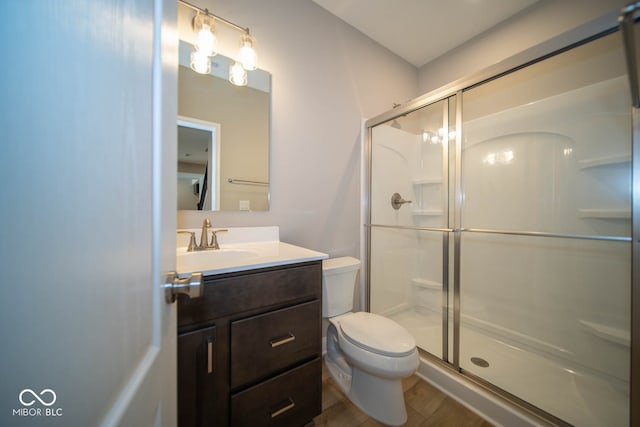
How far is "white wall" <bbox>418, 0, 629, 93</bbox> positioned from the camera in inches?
56.0

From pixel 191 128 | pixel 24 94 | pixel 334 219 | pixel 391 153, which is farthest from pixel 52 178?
pixel 391 153

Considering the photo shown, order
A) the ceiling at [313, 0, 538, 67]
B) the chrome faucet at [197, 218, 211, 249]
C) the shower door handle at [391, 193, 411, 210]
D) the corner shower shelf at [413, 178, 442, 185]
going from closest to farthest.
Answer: the chrome faucet at [197, 218, 211, 249] < the ceiling at [313, 0, 538, 67] < the corner shower shelf at [413, 178, 442, 185] < the shower door handle at [391, 193, 411, 210]

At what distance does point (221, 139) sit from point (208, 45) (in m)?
0.47

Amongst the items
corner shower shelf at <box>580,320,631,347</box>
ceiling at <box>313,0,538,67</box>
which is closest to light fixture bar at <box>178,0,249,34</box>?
ceiling at <box>313,0,538,67</box>

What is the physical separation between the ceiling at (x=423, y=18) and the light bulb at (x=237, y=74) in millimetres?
841

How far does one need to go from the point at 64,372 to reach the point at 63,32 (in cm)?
28

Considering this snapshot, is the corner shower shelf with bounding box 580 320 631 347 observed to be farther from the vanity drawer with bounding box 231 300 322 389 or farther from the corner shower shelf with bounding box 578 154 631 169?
the vanity drawer with bounding box 231 300 322 389

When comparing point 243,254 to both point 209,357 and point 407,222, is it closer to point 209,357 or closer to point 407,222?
point 209,357

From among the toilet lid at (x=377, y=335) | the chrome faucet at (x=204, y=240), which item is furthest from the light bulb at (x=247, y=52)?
the toilet lid at (x=377, y=335)

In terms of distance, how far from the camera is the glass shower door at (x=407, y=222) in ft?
5.88

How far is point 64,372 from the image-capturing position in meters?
0.18

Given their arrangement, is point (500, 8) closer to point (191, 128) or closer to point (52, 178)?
point (191, 128)

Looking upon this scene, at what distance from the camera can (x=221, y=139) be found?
4.17 ft

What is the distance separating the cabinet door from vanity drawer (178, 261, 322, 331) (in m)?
0.05
